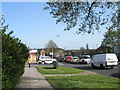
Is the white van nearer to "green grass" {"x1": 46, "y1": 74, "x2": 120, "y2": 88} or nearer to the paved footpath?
the paved footpath

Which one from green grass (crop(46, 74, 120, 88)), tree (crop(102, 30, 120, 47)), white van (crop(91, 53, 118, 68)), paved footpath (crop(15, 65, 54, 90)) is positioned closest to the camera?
green grass (crop(46, 74, 120, 88))

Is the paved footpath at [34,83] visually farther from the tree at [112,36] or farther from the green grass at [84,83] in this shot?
the tree at [112,36]

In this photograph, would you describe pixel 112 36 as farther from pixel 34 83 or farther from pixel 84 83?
pixel 34 83

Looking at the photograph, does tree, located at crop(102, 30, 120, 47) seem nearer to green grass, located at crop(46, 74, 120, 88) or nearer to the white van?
the white van

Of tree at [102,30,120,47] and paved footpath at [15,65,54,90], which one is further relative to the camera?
tree at [102,30,120,47]

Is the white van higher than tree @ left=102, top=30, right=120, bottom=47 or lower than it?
lower

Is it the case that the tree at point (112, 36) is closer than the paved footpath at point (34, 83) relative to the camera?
No

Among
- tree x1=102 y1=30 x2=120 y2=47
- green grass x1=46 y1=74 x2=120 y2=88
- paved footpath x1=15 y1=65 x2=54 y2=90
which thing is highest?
tree x1=102 y1=30 x2=120 y2=47

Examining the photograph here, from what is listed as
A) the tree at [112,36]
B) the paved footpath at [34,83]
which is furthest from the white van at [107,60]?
the paved footpath at [34,83]

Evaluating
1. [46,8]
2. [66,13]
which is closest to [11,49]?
[46,8]

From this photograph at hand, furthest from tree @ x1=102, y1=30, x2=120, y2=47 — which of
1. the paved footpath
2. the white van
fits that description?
the paved footpath

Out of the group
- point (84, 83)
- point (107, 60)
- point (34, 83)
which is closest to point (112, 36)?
point (107, 60)

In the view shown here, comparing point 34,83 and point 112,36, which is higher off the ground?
point 112,36

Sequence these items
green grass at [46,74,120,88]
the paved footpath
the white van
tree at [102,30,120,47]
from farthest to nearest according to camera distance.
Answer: the white van, tree at [102,30,120,47], the paved footpath, green grass at [46,74,120,88]
